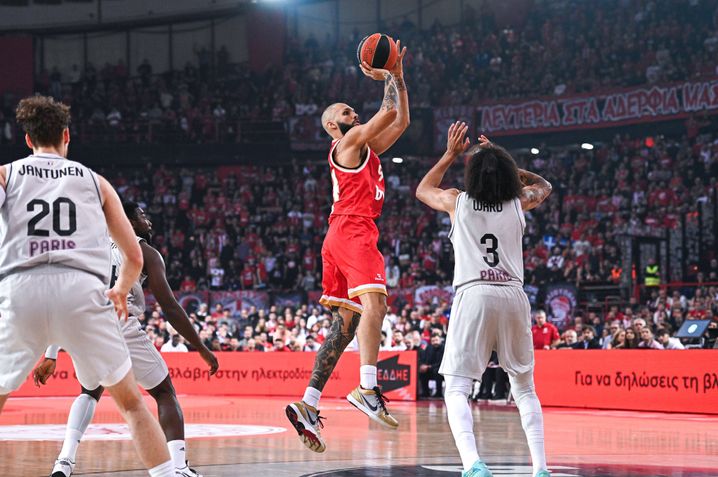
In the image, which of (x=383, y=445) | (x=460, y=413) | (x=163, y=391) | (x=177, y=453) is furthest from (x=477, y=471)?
(x=383, y=445)

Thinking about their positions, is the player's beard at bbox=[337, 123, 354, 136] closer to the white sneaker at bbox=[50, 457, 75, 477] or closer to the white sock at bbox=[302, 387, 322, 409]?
the white sock at bbox=[302, 387, 322, 409]

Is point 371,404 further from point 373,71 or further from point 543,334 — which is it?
point 543,334

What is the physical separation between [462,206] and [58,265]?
10.1 feet

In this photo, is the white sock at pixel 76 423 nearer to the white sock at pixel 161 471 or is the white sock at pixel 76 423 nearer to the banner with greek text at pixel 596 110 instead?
the white sock at pixel 161 471

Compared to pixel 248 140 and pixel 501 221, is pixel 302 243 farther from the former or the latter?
pixel 501 221

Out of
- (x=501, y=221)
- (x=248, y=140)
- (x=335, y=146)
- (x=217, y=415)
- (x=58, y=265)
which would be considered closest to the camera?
(x=58, y=265)

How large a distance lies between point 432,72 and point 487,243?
27626 mm

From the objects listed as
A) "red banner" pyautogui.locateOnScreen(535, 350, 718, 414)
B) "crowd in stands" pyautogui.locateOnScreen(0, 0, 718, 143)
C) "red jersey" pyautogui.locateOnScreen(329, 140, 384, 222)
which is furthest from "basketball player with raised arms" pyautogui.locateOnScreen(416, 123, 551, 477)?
"crowd in stands" pyautogui.locateOnScreen(0, 0, 718, 143)

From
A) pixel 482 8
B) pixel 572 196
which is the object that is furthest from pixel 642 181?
pixel 482 8

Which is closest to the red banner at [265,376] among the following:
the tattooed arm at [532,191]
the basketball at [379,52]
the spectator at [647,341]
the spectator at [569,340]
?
the spectator at [569,340]

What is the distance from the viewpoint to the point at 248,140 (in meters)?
35.2

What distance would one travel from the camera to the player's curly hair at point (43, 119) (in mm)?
5562

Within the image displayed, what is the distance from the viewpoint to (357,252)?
8375 mm

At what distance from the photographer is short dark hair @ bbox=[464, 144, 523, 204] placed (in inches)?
287
